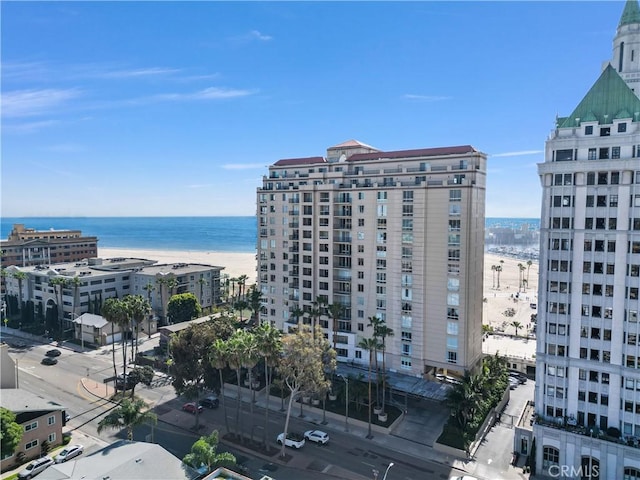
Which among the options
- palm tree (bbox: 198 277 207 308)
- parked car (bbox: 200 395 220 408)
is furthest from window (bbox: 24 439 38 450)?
palm tree (bbox: 198 277 207 308)

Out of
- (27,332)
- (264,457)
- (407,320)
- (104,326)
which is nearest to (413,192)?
(407,320)

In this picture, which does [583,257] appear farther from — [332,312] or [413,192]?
[332,312]

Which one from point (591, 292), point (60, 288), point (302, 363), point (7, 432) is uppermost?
point (591, 292)

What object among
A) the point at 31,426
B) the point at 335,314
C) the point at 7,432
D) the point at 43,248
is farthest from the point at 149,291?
the point at 43,248

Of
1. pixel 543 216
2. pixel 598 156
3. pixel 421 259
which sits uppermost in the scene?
pixel 598 156

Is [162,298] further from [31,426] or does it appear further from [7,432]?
[7,432]

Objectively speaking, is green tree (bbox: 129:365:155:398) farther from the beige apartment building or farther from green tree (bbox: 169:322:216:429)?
the beige apartment building
